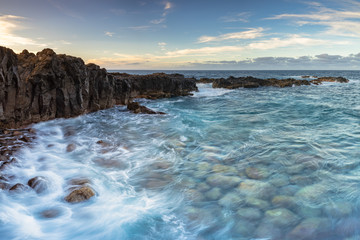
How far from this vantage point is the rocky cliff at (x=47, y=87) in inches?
388

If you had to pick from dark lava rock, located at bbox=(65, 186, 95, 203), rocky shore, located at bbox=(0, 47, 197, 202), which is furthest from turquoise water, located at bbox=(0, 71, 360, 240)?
rocky shore, located at bbox=(0, 47, 197, 202)

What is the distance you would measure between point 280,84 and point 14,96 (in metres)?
40.4

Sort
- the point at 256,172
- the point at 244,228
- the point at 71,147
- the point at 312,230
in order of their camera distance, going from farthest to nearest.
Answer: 1. the point at 71,147
2. the point at 256,172
3. the point at 244,228
4. the point at 312,230

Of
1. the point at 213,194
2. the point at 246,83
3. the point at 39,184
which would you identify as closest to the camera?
the point at 213,194

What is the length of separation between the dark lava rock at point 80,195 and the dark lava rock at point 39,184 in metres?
0.91

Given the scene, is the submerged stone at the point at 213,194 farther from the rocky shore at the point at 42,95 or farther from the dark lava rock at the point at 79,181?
the dark lava rock at the point at 79,181

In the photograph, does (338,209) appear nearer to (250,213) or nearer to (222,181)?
(250,213)

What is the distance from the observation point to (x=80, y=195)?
208 inches

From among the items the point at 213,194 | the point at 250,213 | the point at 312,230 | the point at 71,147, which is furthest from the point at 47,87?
the point at 312,230

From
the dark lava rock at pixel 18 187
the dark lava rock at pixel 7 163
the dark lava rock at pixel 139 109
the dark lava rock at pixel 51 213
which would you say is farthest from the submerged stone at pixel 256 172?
the dark lava rock at pixel 139 109

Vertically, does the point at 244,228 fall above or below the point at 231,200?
below

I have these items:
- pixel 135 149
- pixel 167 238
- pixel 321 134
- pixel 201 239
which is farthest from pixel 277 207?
pixel 321 134

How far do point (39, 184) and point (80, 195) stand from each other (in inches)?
53.8

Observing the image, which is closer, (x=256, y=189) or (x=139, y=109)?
(x=256, y=189)
